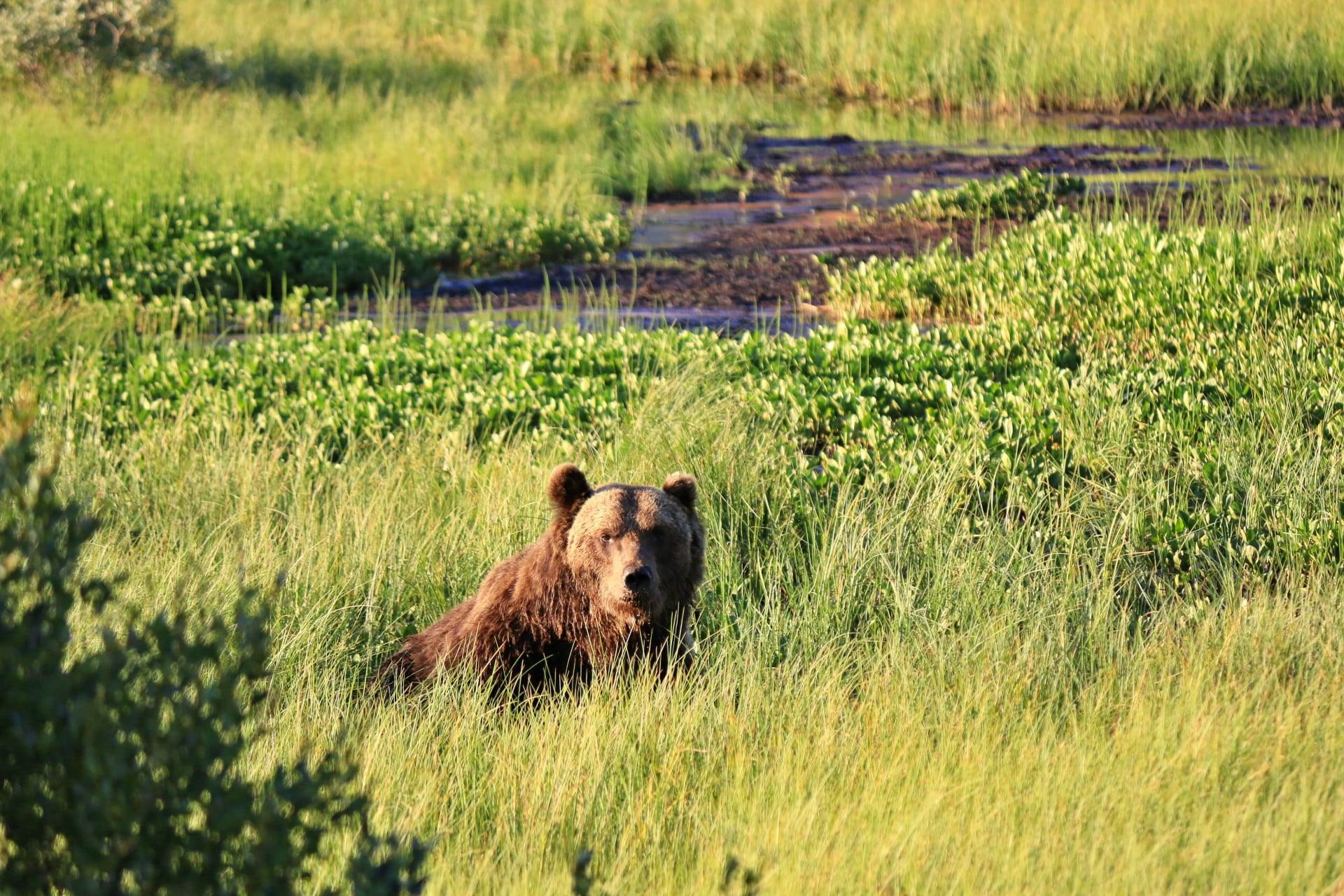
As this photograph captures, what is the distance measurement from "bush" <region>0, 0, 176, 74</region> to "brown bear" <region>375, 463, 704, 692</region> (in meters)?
15.6

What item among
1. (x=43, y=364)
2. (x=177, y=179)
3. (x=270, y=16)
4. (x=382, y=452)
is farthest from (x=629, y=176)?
(x=270, y=16)

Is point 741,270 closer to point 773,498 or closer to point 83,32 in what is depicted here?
point 773,498

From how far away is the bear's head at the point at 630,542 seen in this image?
483cm

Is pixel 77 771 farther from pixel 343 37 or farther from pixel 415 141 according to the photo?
pixel 343 37

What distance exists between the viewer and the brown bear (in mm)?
4969

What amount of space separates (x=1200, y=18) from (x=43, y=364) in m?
19.4

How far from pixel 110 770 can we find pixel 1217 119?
22535mm

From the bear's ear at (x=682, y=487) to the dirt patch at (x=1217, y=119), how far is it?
18440 mm

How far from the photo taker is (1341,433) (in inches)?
278

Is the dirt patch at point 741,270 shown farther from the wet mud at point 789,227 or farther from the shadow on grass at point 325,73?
the shadow on grass at point 325,73

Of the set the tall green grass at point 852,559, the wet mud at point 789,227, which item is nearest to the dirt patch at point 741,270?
the wet mud at point 789,227

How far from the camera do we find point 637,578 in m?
4.70

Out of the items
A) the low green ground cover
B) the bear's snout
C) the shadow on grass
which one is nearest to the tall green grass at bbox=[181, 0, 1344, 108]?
the shadow on grass

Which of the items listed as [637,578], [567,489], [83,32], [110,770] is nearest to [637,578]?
[637,578]
